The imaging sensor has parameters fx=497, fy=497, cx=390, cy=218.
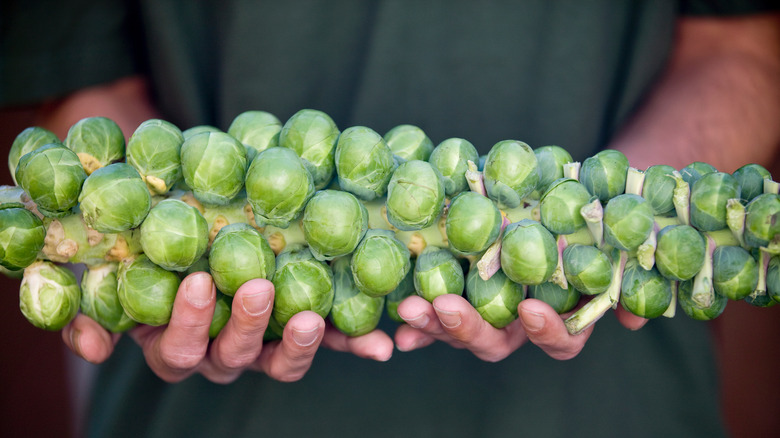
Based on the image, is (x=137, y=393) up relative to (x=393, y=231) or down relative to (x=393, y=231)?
down

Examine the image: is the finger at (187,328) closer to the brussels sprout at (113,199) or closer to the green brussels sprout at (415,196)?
the brussels sprout at (113,199)

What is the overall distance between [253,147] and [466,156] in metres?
0.59

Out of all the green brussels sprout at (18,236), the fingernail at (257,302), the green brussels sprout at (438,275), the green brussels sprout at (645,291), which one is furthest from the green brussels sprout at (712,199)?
the green brussels sprout at (18,236)

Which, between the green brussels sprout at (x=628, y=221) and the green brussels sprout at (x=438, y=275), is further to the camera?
the green brussels sprout at (x=438, y=275)

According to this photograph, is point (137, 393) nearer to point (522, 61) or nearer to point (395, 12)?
point (395, 12)

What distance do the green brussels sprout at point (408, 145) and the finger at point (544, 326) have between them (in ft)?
1.63

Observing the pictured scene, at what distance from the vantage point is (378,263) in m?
1.22

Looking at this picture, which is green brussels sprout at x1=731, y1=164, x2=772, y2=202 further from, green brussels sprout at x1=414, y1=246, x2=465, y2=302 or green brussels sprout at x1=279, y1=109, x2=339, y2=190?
green brussels sprout at x1=279, y1=109, x2=339, y2=190

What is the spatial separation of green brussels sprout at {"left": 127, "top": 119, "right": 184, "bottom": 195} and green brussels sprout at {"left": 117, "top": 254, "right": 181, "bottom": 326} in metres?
0.21

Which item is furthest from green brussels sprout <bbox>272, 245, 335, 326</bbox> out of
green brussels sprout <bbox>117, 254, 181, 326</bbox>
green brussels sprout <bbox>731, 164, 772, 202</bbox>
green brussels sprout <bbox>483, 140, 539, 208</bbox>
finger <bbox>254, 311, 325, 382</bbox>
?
green brussels sprout <bbox>731, 164, 772, 202</bbox>

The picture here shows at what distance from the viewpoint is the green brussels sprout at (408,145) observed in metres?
1.41

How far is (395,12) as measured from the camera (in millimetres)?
2020

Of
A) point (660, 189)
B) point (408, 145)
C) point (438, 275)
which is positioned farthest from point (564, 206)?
point (408, 145)

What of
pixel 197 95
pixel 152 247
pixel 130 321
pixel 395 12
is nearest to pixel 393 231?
pixel 152 247
